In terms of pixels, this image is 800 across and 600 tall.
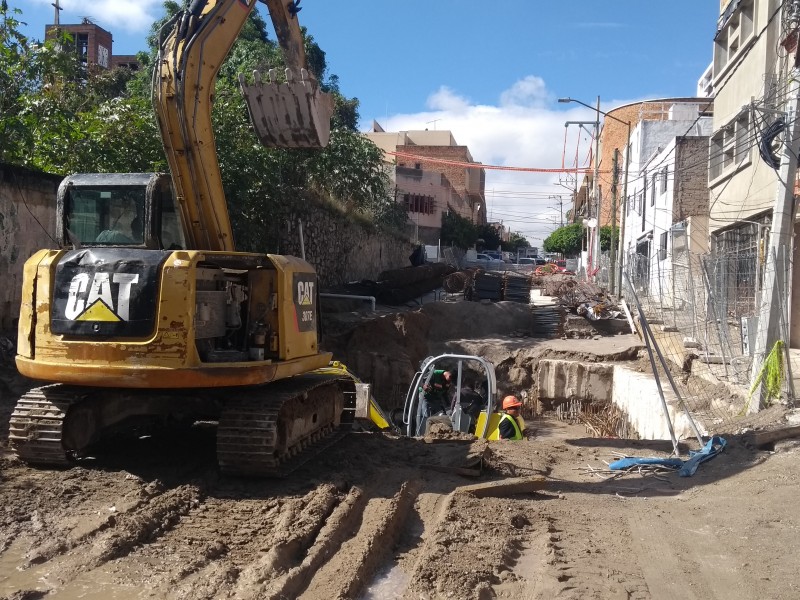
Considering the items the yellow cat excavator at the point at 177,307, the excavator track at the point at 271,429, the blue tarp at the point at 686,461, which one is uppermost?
the yellow cat excavator at the point at 177,307

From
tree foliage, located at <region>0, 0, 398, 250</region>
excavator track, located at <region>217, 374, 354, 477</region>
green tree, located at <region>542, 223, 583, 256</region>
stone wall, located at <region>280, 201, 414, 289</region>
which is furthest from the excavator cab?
A: green tree, located at <region>542, 223, 583, 256</region>

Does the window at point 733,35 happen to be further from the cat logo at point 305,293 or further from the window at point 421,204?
the window at point 421,204

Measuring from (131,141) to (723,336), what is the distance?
10.9 meters

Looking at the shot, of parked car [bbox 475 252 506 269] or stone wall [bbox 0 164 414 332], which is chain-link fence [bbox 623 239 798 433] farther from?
parked car [bbox 475 252 506 269]

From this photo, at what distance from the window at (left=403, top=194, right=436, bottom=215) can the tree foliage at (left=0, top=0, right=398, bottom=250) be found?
30.5 m

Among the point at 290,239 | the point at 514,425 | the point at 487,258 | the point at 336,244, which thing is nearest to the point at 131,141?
the point at 290,239

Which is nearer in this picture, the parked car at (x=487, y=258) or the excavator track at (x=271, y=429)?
the excavator track at (x=271, y=429)

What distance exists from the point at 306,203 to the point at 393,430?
10683 millimetres

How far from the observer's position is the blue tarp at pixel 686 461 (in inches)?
314

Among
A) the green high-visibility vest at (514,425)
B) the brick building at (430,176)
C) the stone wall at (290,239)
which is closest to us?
the stone wall at (290,239)

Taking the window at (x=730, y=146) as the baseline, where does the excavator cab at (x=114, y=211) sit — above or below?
below

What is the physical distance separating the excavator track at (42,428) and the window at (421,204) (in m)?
47.5

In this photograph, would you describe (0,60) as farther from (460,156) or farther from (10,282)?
(460,156)

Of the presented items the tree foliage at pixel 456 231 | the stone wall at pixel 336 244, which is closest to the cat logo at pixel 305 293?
the stone wall at pixel 336 244
